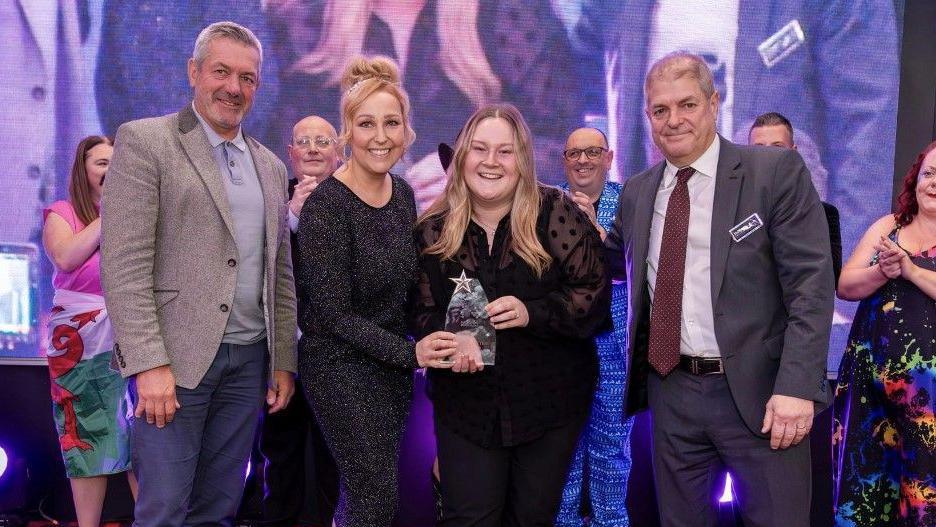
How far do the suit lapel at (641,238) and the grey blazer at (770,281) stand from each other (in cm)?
22

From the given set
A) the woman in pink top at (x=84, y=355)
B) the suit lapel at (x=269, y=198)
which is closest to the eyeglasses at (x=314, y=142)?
the woman in pink top at (x=84, y=355)

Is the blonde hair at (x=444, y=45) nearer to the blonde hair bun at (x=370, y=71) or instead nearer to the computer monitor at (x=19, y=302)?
the blonde hair bun at (x=370, y=71)

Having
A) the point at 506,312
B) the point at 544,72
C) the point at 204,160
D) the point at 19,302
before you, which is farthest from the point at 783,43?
the point at 19,302

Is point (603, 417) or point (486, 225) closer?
point (486, 225)

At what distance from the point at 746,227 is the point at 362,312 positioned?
116 centimetres

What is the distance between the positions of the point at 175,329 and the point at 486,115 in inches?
44.6

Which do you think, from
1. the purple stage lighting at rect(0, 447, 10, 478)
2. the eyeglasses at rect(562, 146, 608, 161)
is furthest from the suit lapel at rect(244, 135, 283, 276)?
the purple stage lighting at rect(0, 447, 10, 478)

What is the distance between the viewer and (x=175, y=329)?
7.07ft

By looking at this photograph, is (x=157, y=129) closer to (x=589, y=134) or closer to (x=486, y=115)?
(x=486, y=115)

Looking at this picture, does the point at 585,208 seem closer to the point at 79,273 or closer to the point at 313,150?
the point at 313,150

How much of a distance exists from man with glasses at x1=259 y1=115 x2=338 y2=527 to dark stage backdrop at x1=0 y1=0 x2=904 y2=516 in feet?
1.47

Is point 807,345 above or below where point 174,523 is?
above

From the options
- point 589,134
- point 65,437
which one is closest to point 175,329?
point 65,437

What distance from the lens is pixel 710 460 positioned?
90.0 inches
